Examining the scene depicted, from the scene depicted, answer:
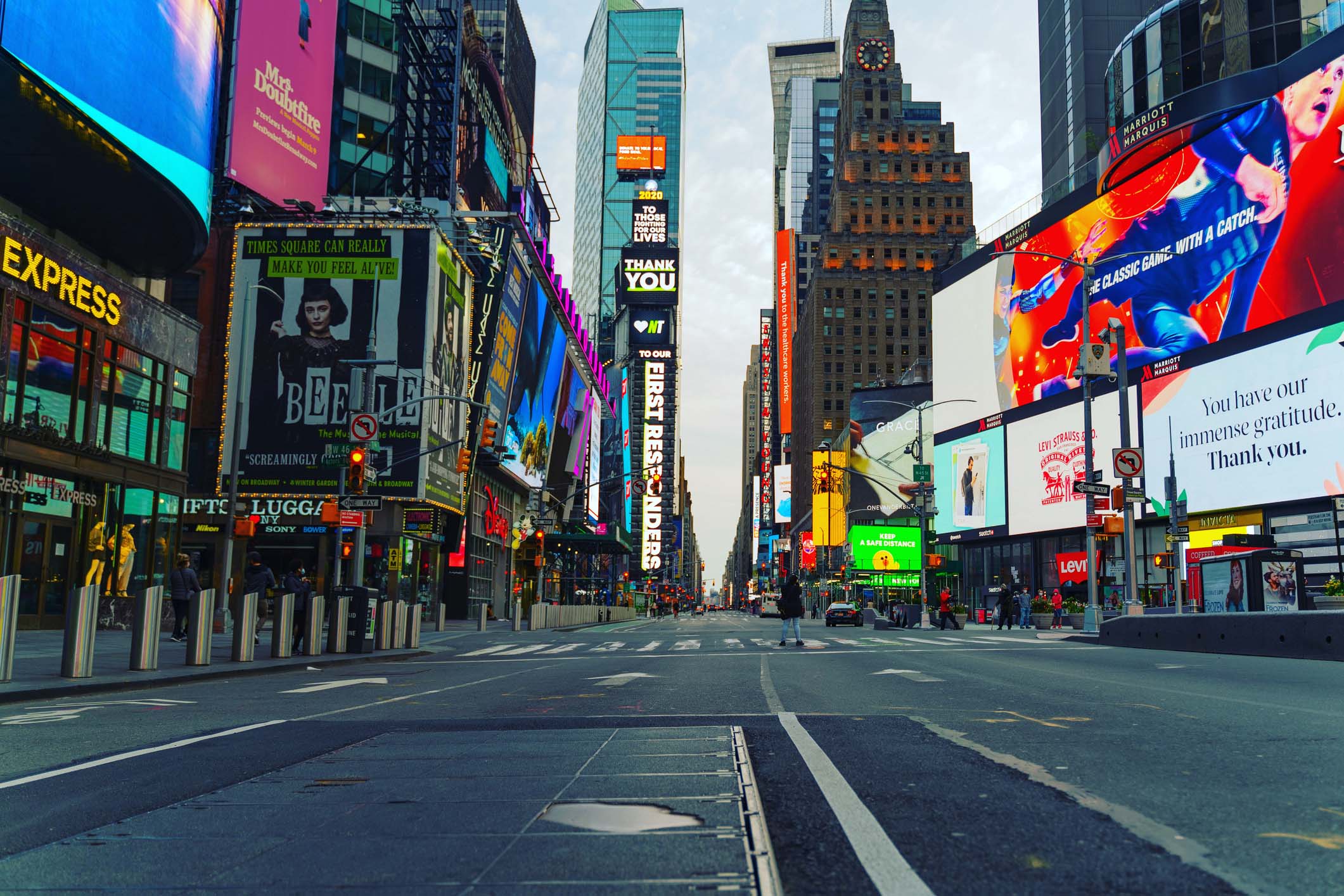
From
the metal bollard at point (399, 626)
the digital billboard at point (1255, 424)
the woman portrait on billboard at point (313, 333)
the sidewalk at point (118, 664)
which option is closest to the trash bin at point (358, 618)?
the sidewalk at point (118, 664)

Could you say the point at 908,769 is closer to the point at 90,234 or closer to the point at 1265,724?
the point at 1265,724

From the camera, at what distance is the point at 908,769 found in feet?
21.2

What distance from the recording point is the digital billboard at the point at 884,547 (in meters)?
106

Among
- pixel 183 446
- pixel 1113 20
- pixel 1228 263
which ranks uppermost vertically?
pixel 1113 20

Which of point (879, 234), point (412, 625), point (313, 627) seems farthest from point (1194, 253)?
point (879, 234)

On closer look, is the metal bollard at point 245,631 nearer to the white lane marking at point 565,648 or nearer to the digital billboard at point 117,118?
the white lane marking at point 565,648

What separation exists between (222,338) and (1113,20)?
261ft

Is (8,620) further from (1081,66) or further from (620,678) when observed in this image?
(1081,66)

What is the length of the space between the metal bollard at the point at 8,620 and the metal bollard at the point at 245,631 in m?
5.53

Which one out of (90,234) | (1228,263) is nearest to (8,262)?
(90,234)

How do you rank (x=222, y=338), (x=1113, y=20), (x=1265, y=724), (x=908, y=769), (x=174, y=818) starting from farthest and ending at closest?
(x=1113, y=20) < (x=222, y=338) < (x=1265, y=724) < (x=908, y=769) < (x=174, y=818)

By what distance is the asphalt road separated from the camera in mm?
3994

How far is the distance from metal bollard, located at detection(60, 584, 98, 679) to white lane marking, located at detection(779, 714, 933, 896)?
433 inches

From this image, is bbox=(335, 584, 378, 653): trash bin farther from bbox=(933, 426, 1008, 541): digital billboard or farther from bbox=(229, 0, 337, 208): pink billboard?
bbox=(933, 426, 1008, 541): digital billboard
